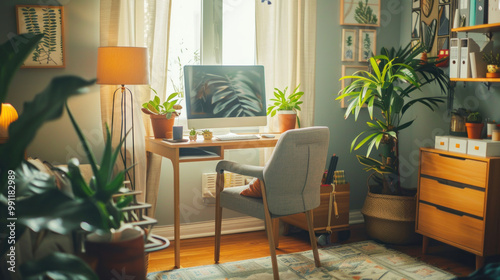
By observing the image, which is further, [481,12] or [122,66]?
[481,12]

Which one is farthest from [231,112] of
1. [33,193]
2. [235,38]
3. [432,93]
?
[33,193]

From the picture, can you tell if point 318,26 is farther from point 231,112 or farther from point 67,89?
point 67,89

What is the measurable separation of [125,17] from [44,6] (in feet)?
1.64

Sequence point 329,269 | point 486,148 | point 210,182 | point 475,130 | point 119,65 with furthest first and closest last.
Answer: point 210,182
point 475,130
point 329,269
point 486,148
point 119,65

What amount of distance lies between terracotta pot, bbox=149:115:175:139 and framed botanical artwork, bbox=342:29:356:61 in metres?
1.64

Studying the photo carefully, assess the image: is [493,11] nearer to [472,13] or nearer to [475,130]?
[472,13]

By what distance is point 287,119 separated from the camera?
3627 mm

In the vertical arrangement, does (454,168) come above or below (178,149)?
below

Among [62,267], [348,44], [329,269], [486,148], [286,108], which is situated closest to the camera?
[62,267]

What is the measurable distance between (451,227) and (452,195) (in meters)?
0.21

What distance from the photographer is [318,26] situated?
158 inches

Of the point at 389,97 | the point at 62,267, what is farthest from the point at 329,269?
the point at 62,267

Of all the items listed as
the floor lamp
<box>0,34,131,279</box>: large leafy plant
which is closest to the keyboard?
the floor lamp

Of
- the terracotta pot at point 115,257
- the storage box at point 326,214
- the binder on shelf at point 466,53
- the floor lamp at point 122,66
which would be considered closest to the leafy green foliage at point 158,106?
the floor lamp at point 122,66
